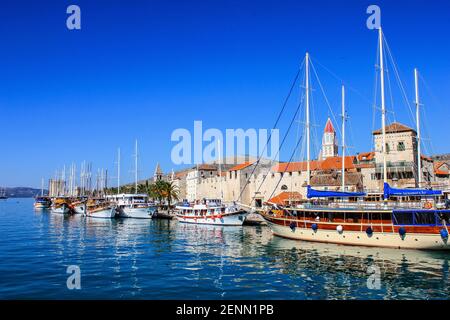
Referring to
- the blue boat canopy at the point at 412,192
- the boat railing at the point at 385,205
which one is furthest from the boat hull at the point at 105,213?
the blue boat canopy at the point at 412,192

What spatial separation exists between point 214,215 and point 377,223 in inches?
1174

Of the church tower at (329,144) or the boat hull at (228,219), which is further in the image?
the church tower at (329,144)

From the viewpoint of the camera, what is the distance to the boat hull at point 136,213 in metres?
77.9

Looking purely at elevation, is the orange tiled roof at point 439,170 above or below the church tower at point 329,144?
below

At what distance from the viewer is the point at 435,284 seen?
21141mm

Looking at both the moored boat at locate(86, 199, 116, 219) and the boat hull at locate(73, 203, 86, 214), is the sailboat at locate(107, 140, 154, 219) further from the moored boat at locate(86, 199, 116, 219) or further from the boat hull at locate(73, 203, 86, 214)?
the boat hull at locate(73, 203, 86, 214)

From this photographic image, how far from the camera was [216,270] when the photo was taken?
973 inches

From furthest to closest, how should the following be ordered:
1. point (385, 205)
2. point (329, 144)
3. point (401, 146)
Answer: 1. point (329, 144)
2. point (401, 146)
3. point (385, 205)

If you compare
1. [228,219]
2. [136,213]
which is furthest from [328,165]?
[136,213]

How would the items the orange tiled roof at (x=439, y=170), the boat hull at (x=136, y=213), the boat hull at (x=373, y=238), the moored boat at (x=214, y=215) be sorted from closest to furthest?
the boat hull at (x=373, y=238), the moored boat at (x=214, y=215), the orange tiled roof at (x=439, y=170), the boat hull at (x=136, y=213)

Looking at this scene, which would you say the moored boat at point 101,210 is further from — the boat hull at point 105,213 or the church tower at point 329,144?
the church tower at point 329,144

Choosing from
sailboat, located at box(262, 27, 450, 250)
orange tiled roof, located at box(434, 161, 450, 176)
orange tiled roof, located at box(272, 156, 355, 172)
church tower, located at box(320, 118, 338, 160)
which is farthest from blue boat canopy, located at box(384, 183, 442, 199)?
church tower, located at box(320, 118, 338, 160)

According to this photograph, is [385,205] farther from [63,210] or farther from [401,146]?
[63,210]

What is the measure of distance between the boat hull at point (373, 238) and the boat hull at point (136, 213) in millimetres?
41803
